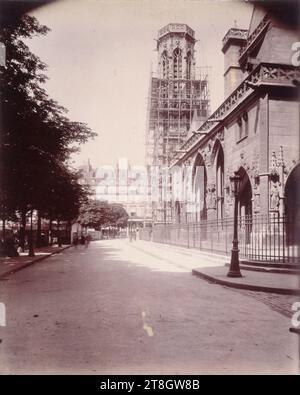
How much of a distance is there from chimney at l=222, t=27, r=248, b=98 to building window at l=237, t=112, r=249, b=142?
23.2 feet

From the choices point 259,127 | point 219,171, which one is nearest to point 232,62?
point 219,171

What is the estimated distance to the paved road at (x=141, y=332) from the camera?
5.23 m

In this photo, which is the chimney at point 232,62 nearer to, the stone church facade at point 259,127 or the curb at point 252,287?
the stone church facade at point 259,127

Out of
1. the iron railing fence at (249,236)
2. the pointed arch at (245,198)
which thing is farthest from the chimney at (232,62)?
the iron railing fence at (249,236)

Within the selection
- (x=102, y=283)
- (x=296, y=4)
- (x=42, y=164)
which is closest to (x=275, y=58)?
(x=42, y=164)

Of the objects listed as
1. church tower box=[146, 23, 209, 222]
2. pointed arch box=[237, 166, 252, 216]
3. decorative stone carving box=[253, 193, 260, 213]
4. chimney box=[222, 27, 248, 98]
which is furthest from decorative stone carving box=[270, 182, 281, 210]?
church tower box=[146, 23, 209, 222]

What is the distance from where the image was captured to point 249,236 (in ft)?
69.3

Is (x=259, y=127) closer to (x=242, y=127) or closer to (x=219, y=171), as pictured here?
(x=242, y=127)

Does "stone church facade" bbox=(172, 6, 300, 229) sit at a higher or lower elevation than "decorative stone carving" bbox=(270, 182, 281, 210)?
higher

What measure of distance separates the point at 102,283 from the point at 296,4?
30.4 ft

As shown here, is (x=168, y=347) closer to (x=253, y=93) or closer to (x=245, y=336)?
(x=245, y=336)

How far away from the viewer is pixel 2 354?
18.6ft

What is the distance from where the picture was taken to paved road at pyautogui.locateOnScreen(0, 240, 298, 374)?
523 cm

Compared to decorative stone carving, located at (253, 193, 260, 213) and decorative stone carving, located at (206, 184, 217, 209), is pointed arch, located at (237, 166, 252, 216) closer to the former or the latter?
decorative stone carving, located at (253, 193, 260, 213)
